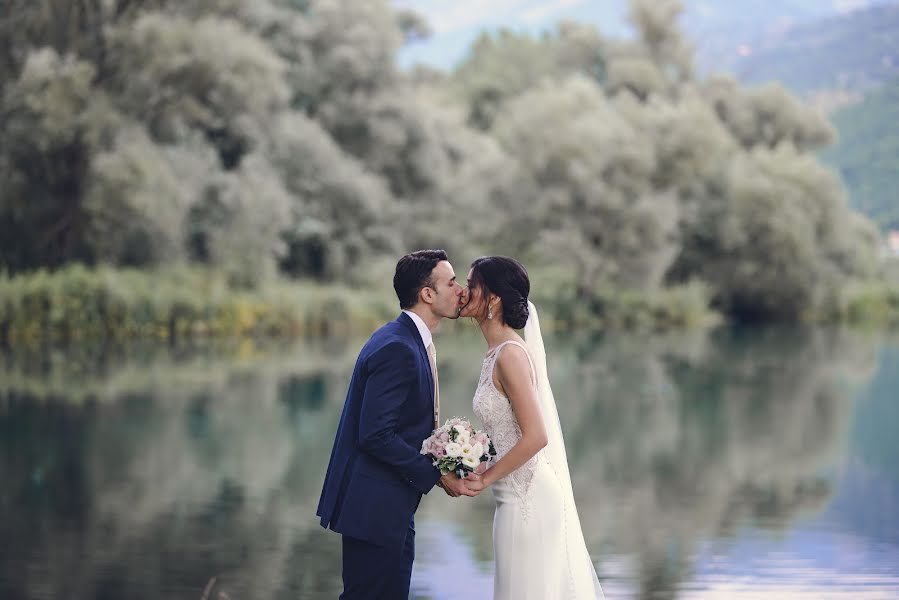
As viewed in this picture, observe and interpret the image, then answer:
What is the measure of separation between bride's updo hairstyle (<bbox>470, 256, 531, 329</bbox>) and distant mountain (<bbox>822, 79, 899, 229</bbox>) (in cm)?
6558

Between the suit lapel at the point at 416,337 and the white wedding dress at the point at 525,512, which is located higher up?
the suit lapel at the point at 416,337

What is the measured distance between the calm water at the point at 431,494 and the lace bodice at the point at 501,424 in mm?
1160

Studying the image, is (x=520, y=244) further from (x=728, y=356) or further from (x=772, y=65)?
(x=772, y=65)

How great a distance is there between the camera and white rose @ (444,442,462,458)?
452 cm

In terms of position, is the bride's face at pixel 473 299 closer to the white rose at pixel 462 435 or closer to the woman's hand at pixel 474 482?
the white rose at pixel 462 435

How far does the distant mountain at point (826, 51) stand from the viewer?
71.2 m

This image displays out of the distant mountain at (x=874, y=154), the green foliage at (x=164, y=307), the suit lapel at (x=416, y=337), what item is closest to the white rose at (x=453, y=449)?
the suit lapel at (x=416, y=337)

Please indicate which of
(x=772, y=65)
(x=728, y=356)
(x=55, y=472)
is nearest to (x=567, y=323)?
(x=728, y=356)

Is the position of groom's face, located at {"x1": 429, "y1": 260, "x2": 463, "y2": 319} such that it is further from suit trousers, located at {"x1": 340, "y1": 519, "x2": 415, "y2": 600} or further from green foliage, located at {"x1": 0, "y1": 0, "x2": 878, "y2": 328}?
green foliage, located at {"x1": 0, "y1": 0, "x2": 878, "y2": 328}

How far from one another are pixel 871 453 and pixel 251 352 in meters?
14.7

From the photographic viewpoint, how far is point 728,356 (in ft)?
92.0

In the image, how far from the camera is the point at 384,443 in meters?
4.48

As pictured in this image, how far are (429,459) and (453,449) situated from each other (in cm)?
12

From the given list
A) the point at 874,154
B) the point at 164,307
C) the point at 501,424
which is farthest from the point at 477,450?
the point at 874,154
